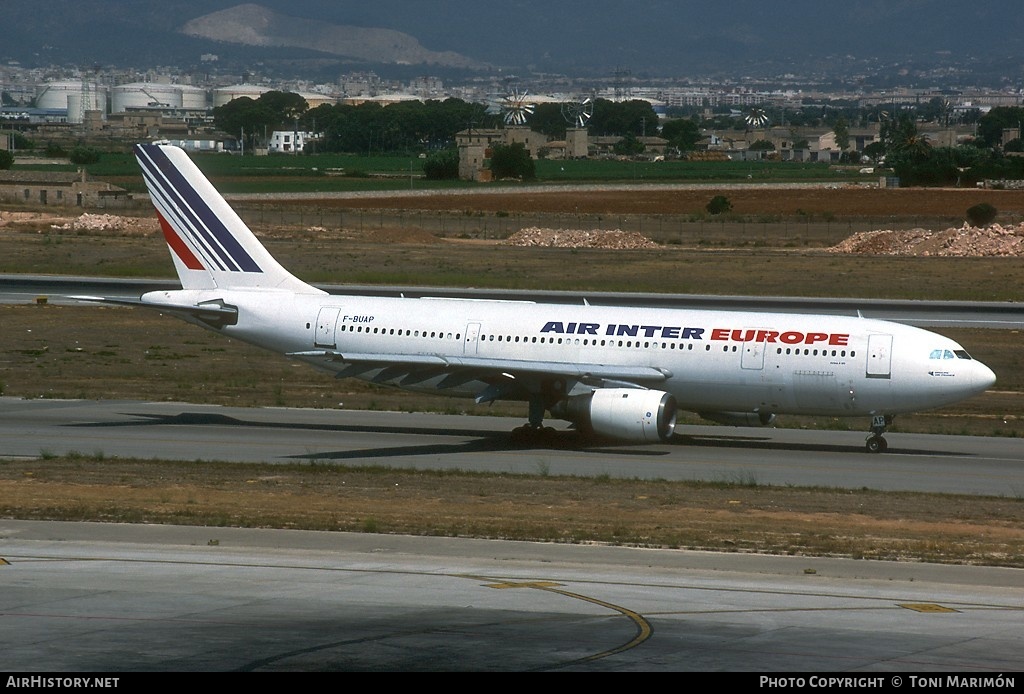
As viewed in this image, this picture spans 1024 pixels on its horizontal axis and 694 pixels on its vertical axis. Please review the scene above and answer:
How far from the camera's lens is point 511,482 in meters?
35.4

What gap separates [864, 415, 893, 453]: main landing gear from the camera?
134 feet

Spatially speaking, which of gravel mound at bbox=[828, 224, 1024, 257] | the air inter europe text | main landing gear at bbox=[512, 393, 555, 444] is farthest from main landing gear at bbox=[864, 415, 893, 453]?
gravel mound at bbox=[828, 224, 1024, 257]

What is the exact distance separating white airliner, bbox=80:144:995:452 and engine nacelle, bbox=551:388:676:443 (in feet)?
0.13

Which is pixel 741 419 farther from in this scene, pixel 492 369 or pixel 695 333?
pixel 492 369

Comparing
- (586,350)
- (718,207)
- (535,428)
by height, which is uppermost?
(718,207)

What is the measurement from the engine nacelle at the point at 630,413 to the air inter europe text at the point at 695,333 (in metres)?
1.83

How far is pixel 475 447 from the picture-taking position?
1640 inches

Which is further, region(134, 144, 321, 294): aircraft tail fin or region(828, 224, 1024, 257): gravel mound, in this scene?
region(828, 224, 1024, 257): gravel mound

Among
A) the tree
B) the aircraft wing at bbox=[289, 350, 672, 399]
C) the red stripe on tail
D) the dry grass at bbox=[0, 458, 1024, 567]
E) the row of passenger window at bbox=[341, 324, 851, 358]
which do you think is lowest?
the dry grass at bbox=[0, 458, 1024, 567]

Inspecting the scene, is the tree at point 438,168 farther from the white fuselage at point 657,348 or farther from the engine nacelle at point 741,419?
the engine nacelle at point 741,419

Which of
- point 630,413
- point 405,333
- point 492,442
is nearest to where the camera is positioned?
point 630,413

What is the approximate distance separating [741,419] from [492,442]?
739 centimetres

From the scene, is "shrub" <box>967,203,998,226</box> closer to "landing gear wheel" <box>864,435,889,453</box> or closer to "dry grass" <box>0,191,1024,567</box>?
"dry grass" <box>0,191,1024,567</box>

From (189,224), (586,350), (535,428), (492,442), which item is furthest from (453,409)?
(189,224)
